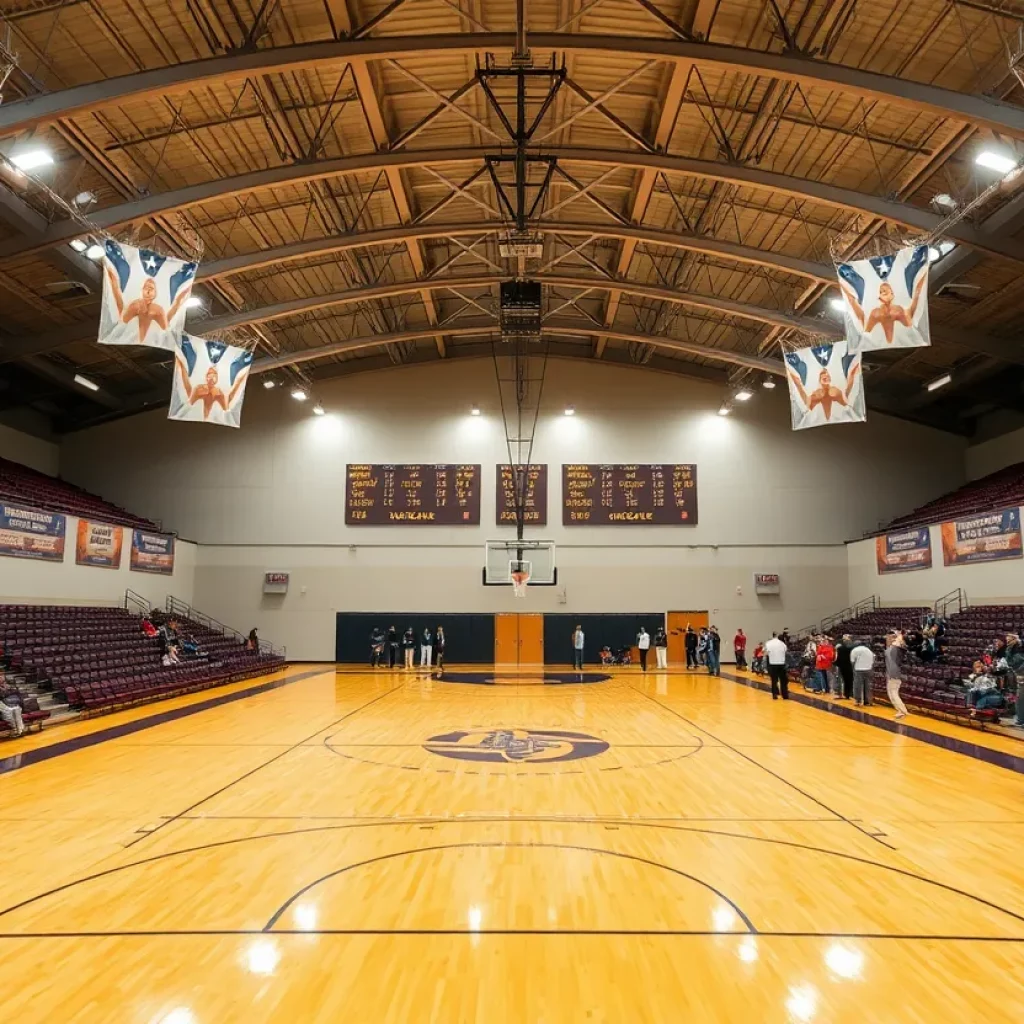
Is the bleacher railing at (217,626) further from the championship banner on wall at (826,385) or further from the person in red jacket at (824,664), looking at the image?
the championship banner on wall at (826,385)

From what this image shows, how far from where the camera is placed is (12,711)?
10500mm

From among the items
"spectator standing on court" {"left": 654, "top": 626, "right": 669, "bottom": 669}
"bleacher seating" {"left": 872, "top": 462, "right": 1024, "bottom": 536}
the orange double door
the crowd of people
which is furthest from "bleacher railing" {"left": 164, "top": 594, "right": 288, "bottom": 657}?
"bleacher seating" {"left": 872, "top": 462, "right": 1024, "bottom": 536}

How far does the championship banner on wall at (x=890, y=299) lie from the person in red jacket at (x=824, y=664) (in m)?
6.65

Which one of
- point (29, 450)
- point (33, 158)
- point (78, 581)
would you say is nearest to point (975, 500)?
point (33, 158)

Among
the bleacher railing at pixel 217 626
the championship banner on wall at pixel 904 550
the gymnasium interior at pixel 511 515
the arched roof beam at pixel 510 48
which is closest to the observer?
the gymnasium interior at pixel 511 515

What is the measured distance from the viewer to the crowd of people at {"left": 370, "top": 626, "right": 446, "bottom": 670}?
76.0 ft

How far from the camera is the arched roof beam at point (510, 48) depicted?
10.6m

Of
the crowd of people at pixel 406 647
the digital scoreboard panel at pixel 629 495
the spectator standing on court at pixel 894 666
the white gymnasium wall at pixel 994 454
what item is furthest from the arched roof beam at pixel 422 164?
the crowd of people at pixel 406 647

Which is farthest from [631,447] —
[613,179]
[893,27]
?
[893,27]

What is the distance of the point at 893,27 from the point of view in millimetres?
11109

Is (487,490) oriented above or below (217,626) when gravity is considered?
above

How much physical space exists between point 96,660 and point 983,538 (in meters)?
20.2

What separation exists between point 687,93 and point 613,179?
350 cm

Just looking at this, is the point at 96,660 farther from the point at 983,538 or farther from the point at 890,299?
the point at 983,538
